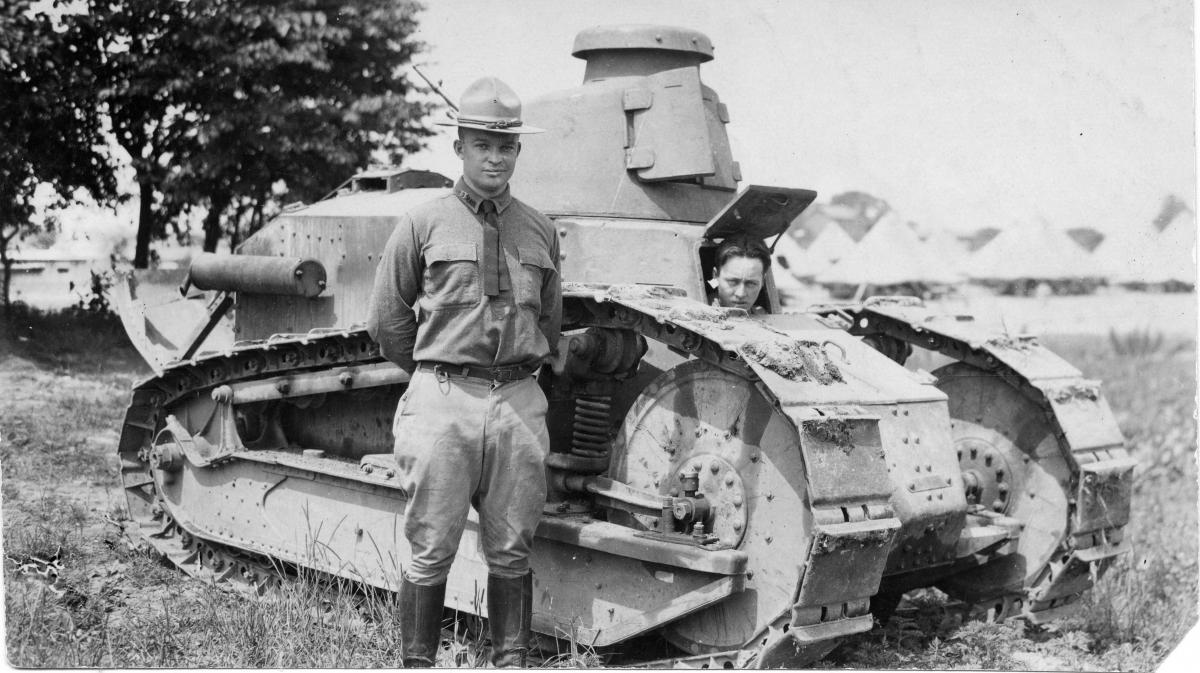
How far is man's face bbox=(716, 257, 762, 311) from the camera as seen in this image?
265 inches

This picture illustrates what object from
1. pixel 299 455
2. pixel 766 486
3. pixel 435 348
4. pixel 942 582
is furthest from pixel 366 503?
pixel 942 582

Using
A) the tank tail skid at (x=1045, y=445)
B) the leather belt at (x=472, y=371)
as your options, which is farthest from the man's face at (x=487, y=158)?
the tank tail skid at (x=1045, y=445)

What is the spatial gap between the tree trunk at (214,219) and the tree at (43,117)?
392cm

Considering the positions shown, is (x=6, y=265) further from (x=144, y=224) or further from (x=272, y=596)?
(x=144, y=224)

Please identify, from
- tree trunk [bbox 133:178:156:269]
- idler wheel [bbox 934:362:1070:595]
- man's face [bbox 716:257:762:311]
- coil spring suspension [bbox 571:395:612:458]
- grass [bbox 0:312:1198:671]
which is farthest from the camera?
tree trunk [bbox 133:178:156:269]

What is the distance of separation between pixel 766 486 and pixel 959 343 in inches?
100

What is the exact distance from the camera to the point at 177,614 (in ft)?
23.1

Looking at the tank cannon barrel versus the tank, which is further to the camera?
the tank cannon barrel

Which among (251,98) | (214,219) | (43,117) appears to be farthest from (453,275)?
(214,219)

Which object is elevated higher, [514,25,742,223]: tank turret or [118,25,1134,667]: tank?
[514,25,742,223]: tank turret

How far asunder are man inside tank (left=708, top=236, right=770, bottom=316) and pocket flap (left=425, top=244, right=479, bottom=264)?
1694mm

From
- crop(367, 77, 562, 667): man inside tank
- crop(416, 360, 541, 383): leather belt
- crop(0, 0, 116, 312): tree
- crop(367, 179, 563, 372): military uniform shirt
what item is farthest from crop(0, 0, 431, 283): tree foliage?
crop(416, 360, 541, 383): leather belt

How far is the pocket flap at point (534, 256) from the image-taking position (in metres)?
5.71

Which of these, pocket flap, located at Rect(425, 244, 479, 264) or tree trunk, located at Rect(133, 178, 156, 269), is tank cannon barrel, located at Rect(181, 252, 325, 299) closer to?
pocket flap, located at Rect(425, 244, 479, 264)
